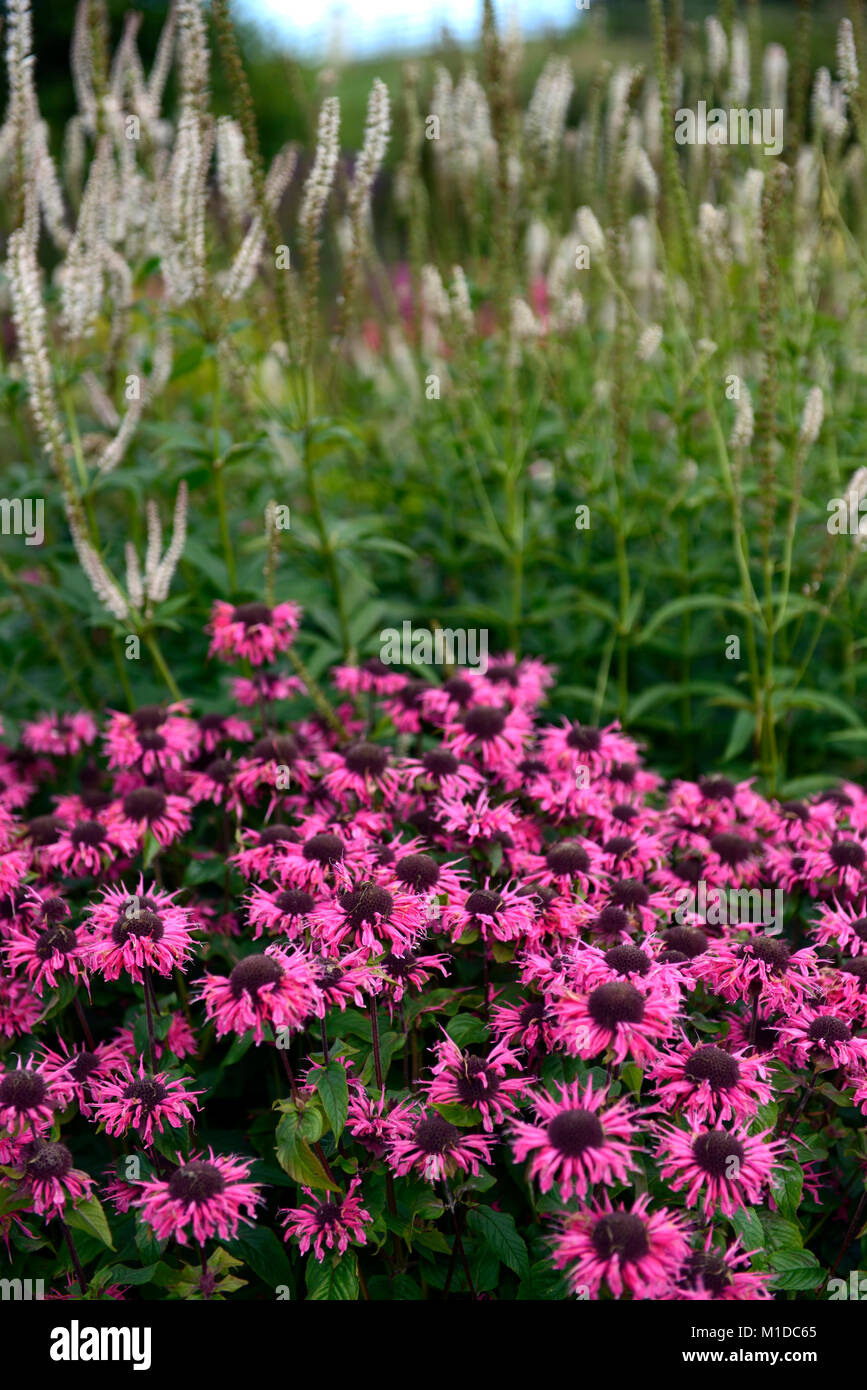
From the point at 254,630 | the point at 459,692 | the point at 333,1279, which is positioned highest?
the point at 254,630

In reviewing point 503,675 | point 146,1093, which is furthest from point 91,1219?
point 503,675

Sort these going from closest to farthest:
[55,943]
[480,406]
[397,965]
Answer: [397,965] < [55,943] < [480,406]

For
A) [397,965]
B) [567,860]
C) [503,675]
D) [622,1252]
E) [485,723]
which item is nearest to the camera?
[622,1252]

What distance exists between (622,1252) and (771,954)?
0.66 m

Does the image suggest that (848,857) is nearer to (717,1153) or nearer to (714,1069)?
(714,1069)

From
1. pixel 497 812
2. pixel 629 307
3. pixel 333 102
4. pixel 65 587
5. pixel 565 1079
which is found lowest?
pixel 565 1079

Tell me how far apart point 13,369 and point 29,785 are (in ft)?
3.97

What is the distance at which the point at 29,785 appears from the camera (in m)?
2.91

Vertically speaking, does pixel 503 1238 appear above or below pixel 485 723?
below

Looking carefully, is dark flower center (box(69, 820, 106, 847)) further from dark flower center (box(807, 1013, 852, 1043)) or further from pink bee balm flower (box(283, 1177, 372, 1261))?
dark flower center (box(807, 1013, 852, 1043))

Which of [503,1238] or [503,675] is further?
[503,675]

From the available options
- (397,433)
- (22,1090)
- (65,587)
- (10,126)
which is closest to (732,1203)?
(22,1090)

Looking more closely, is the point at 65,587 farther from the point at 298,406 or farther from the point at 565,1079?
the point at 565,1079

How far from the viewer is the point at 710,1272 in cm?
156
